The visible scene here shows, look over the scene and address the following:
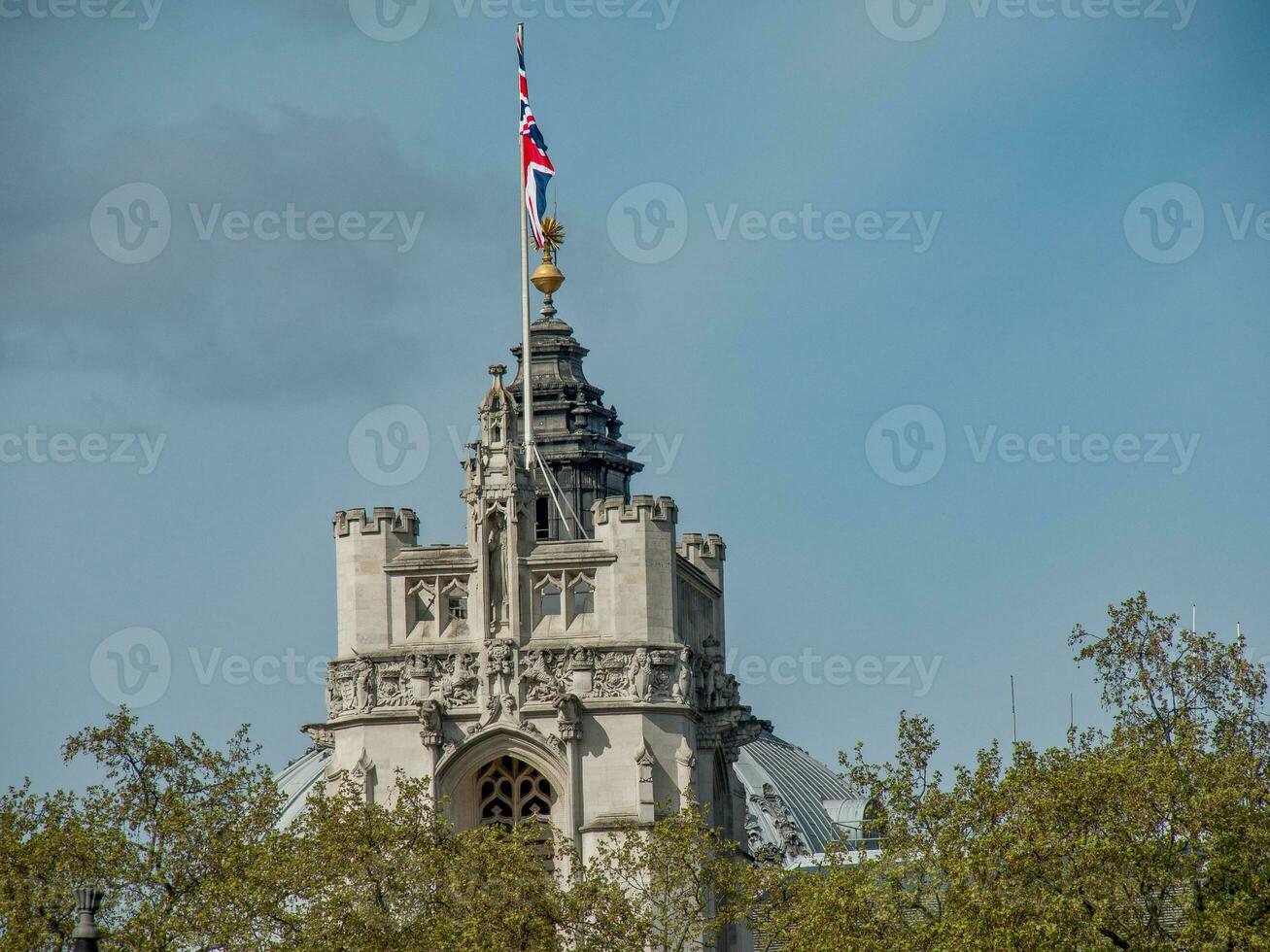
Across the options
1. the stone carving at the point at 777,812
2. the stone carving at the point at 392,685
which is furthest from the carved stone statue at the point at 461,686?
the stone carving at the point at 777,812

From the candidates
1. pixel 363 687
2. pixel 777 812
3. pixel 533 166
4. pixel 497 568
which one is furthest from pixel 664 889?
pixel 777 812

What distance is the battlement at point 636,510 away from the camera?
85.2 m

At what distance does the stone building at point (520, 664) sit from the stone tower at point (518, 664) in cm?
4

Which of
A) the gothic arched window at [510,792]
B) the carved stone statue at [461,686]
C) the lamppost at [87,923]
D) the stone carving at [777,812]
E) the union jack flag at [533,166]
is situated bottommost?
the lamppost at [87,923]

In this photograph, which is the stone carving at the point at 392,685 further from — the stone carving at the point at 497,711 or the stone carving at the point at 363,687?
the stone carving at the point at 497,711

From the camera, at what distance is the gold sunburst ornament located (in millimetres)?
93938

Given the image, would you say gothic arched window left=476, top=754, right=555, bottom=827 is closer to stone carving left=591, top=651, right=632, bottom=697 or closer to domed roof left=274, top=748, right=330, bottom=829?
stone carving left=591, top=651, right=632, bottom=697

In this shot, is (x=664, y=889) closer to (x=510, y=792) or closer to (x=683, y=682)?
(x=683, y=682)

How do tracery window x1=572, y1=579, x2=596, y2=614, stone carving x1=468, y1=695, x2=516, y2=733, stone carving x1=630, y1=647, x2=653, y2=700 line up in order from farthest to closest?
tracery window x1=572, y1=579, x2=596, y2=614 → stone carving x1=630, y1=647, x2=653, y2=700 → stone carving x1=468, y1=695, x2=516, y2=733

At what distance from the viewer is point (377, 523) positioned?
282ft

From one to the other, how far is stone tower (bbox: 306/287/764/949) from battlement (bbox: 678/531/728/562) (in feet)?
14.1

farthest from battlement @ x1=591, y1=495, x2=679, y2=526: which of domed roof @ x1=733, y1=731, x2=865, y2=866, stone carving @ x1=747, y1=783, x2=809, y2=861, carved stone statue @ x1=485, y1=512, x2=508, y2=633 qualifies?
stone carving @ x1=747, y1=783, x2=809, y2=861

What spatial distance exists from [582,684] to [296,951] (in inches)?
577

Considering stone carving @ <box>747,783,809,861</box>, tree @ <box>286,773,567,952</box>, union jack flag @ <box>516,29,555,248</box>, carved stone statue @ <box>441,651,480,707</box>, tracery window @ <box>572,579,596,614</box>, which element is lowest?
tree @ <box>286,773,567,952</box>
